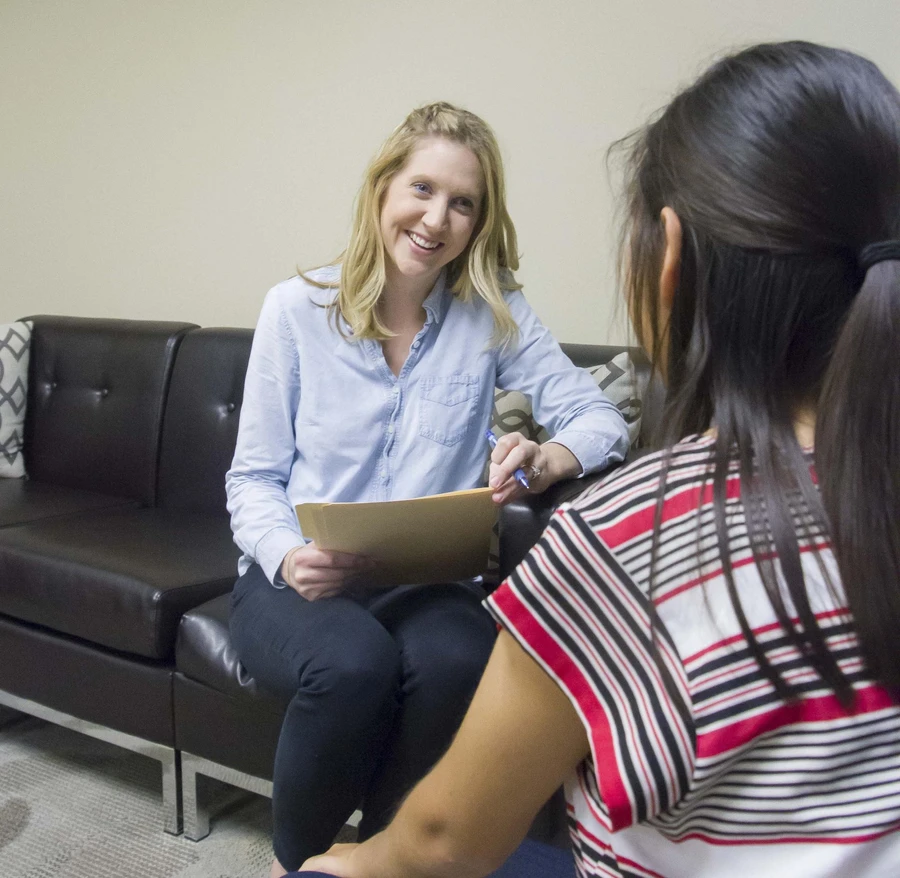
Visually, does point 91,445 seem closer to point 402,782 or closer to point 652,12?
point 402,782

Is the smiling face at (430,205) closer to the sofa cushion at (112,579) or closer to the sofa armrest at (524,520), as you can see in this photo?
the sofa armrest at (524,520)

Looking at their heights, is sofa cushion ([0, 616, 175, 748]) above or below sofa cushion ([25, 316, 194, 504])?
below

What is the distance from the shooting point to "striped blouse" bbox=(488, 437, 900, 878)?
468mm

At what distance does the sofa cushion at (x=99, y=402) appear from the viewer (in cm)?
240

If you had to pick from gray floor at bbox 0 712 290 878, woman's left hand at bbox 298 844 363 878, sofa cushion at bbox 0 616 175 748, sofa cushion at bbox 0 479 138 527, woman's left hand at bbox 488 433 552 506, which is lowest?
gray floor at bbox 0 712 290 878

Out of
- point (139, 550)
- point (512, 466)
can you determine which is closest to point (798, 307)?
point (512, 466)

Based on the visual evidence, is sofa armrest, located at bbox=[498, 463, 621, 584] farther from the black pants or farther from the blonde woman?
the black pants

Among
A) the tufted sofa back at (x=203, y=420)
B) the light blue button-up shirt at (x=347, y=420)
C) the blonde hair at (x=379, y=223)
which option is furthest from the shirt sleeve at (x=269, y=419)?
the tufted sofa back at (x=203, y=420)

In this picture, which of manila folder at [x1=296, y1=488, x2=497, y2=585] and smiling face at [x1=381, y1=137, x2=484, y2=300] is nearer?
manila folder at [x1=296, y1=488, x2=497, y2=585]

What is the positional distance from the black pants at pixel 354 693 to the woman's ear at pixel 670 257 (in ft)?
2.57

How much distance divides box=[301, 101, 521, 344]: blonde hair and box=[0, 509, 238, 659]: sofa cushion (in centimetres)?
57

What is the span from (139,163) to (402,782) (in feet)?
7.48

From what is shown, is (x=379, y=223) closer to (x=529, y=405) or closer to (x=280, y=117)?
(x=529, y=405)

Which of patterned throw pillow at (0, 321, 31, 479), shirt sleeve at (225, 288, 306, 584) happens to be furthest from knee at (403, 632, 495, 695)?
patterned throw pillow at (0, 321, 31, 479)
